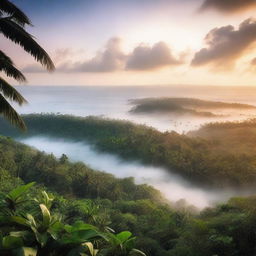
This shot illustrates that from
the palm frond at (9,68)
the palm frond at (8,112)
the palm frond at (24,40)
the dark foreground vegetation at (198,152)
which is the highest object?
the palm frond at (24,40)

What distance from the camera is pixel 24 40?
7996 mm

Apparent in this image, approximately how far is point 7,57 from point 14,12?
3.69 ft

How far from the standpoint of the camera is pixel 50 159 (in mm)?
58188

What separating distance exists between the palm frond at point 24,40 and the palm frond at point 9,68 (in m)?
0.50

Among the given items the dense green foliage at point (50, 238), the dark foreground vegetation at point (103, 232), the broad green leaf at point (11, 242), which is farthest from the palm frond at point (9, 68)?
the broad green leaf at point (11, 242)

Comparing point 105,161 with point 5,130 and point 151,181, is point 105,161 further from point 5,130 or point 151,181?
point 5,130

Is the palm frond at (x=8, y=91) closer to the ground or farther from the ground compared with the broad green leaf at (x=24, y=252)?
farther from the ground

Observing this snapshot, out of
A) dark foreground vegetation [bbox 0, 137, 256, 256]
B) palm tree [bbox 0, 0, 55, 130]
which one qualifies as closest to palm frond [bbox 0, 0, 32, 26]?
palm tree [bbox 0, 0, 55, 130]

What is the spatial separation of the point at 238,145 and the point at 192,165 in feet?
50.3

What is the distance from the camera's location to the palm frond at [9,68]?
→ 796 centimetres

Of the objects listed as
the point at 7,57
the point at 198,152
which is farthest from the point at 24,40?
the point at 198,152

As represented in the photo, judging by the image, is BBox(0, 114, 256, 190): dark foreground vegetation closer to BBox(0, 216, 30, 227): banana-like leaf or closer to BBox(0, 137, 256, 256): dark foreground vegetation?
BBox(0, 137, 256, 256): dark foreground vegetation

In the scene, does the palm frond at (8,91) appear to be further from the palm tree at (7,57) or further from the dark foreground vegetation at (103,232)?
the dark foreground vegetation at (103,232)

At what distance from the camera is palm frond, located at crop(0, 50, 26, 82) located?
7.96m
